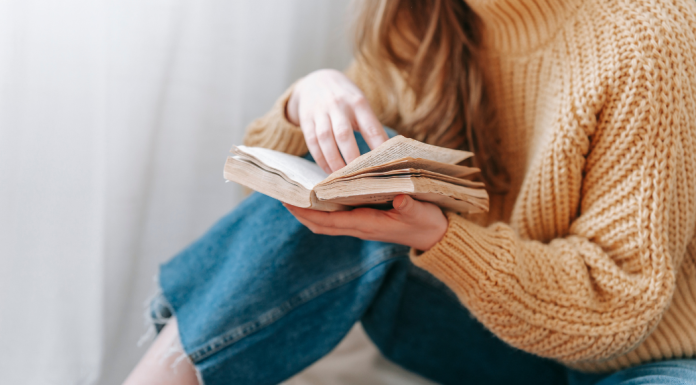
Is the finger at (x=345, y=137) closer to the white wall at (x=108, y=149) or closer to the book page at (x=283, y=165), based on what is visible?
the book page at (x=283, y=165)

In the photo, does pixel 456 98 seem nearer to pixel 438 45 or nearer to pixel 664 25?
pixel 438 45

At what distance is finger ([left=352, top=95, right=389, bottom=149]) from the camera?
52 cm

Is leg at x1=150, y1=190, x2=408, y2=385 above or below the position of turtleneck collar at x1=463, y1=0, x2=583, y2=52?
below

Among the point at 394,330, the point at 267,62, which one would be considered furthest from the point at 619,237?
the point at 267,62

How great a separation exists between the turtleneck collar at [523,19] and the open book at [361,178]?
324mm

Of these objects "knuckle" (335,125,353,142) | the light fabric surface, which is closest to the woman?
"knuckle" (335,125,353,142)

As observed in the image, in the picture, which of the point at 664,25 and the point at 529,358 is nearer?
the point at 664,25

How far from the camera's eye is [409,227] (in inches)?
19.7

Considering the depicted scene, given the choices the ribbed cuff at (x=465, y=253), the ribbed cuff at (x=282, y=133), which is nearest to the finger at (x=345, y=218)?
the ribbed cuff at (x=465, y=253)

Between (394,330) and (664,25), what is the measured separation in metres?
0.55

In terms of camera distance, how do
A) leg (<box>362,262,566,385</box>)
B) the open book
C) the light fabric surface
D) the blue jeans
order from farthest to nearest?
the light fabric surface, leg (<box>362,262,566,385</box>), the blue jeans, the open book

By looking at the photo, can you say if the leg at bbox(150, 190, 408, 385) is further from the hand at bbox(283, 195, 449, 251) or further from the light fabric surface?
the light fabric surface

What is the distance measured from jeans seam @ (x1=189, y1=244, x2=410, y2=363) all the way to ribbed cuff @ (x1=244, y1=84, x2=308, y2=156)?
0.62 ft

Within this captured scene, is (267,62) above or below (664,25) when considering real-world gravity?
below
